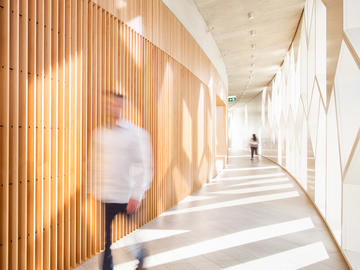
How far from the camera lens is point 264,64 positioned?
40.8ft

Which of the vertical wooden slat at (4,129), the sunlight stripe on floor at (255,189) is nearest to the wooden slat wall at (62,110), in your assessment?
the vertical wooden slat at (4,129)

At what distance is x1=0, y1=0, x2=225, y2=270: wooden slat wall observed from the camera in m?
2.03

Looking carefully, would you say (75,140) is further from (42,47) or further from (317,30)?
(317,30)

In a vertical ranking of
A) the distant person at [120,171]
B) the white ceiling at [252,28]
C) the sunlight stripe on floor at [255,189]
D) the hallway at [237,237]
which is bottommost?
the sunlight stripe on floor at [255,189]

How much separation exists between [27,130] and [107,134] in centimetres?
67

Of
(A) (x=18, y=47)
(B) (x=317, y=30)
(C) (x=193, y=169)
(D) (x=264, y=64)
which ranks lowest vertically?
(C) (x=193, y=169)

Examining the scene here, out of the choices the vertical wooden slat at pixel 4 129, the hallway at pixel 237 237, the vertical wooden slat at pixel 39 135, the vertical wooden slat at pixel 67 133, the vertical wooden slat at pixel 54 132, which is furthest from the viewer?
the hallway at pixel 237 237

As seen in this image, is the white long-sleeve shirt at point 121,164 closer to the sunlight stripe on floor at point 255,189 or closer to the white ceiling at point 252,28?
the sunlight stripe on floor at point 255,189

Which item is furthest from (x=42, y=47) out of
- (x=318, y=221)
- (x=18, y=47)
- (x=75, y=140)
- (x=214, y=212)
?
(x=318, y=221)

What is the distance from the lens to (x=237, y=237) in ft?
11.5

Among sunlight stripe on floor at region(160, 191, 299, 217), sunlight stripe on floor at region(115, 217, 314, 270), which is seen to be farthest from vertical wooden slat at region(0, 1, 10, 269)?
sunlight stripe on floor at region(160, 191, 299, 217)

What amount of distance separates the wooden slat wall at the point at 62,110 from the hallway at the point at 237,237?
519mm

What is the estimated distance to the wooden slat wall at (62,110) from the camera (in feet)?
6.65

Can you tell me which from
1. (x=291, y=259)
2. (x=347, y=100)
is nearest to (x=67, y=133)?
(x=291, y=259)
